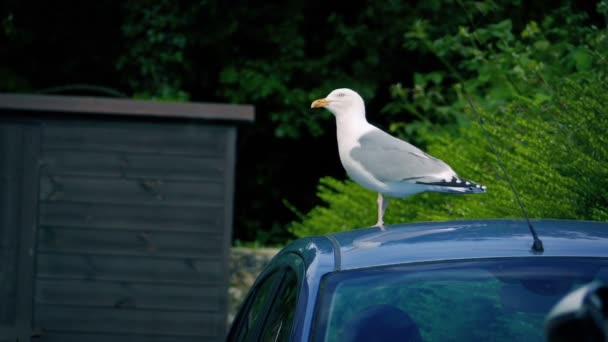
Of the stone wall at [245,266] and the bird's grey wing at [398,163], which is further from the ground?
the bird's grey wing at [398,163]

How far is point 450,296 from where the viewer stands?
113 inches

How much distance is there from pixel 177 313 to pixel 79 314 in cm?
84

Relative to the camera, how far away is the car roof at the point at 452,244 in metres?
2.91

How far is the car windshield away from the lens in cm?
283

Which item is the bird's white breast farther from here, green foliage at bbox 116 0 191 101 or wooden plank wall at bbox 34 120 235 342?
green foliage at bbox 116 0 191 101

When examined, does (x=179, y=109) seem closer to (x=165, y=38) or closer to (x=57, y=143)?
(x=57, y=143)

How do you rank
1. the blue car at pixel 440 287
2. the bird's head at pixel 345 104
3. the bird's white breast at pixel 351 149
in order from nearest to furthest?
the blue car at pixel 440 287 → the bird's white breast at pixel 351 149 → the bird's head at pixel 345 104

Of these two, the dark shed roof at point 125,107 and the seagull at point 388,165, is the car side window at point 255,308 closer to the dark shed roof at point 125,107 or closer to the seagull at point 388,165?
the seagull at point 388,165

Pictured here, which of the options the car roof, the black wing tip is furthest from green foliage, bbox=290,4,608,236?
the car roof

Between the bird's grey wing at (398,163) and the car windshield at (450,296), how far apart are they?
6.21 ft

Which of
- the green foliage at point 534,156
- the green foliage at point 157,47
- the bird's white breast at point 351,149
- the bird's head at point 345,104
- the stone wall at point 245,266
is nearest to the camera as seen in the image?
the bird's white breast at point 351,149

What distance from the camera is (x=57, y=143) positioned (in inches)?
377

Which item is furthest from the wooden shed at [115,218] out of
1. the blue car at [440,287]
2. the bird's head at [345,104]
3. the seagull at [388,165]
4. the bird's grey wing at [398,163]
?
the blue car at [440,287]

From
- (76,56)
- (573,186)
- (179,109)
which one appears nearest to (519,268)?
(573,186)
